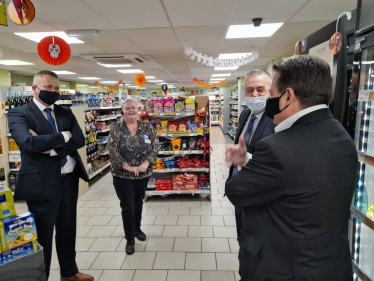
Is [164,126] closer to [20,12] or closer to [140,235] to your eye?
[140,235]

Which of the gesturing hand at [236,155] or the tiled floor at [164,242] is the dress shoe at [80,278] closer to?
the tiled floor at [164,242]

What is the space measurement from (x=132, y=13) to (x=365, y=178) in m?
3.75

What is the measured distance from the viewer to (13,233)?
1516mm

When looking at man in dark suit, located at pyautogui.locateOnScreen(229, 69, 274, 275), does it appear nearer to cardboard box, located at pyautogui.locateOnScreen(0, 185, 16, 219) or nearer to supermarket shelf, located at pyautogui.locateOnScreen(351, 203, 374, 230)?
supermarket shelf, located at pyautogui.locateOnScreen(351, 203, 374, 230)

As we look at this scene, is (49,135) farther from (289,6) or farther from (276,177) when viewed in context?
(289,6)

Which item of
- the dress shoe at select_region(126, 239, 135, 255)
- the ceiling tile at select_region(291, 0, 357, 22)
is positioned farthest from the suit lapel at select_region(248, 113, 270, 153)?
the ceiling tile at select_region(291, 0, 357, 22)

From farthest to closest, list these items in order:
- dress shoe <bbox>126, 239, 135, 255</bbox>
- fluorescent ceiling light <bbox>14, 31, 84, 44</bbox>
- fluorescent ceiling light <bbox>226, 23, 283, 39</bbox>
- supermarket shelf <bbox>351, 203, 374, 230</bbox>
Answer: fluorescent ceiling light <bbox>14, 31, 84, 44</bbox>
fluorescent ceiling light <bbox>226, 23, 283, 39</bbox>
dress shoe <bbox>126, 239, 135, 255</bbox>
supermarket shelf <bbox>351, 203, 374, 230</bbox>

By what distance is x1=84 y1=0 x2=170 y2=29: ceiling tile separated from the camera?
345 centimetres

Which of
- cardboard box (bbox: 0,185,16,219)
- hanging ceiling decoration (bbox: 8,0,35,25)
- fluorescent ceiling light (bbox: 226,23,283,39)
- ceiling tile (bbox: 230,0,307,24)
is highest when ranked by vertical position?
fluorescent ceiling light (bbox: 226,23,283,39)

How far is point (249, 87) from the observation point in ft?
7.29

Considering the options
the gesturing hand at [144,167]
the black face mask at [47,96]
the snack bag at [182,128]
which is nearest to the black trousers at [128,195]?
the gesturing hand at [144,167]

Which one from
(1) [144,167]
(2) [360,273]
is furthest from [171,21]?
(2) [360,273]

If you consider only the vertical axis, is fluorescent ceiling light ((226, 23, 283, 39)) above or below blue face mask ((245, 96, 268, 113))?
above

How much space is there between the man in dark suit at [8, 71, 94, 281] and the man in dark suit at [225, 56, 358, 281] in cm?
171
